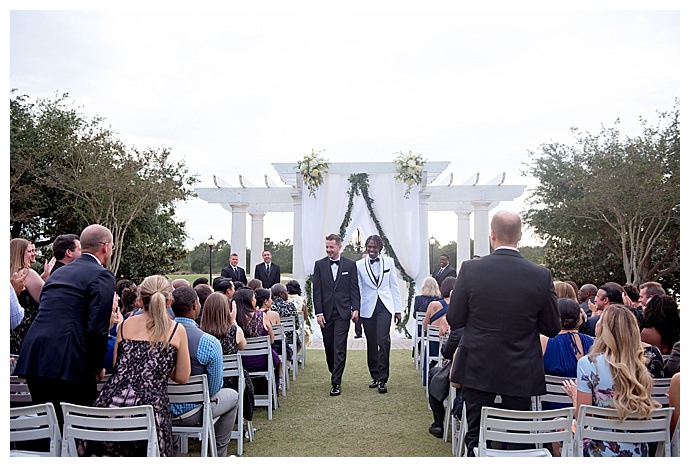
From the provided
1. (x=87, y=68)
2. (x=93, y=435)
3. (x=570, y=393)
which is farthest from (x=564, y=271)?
(x=93, y=435)

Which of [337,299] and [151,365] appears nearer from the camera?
[151,365]

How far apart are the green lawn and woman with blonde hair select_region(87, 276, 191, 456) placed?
4.39 feet

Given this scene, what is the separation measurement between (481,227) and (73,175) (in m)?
11.9

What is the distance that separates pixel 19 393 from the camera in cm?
362

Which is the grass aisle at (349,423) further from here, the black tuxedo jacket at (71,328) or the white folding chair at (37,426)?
the white folding chair at (37,426)

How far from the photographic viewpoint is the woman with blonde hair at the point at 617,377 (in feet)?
9.64

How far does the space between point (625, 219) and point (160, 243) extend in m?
15.8

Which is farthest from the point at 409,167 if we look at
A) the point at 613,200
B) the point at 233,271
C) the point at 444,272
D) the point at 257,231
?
the point at 613,200

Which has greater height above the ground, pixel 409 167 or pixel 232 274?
pixel 409 167

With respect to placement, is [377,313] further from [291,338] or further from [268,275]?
[268,275]

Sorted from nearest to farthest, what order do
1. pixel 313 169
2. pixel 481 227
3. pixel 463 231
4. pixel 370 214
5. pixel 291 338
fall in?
pixel 291 338, pixel 313 169, pixel 370 214, pixel 481 227, pixel 463 231

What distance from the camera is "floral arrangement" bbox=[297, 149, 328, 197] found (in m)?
10.7

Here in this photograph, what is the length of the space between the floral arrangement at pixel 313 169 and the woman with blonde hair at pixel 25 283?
6.94m

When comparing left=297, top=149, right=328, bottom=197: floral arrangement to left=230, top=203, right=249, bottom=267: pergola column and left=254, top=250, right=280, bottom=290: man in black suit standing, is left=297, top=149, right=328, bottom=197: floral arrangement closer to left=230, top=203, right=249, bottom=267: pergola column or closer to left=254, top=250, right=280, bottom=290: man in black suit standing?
left=254, top=250, right=280, bottom=290: man in black suit standing
